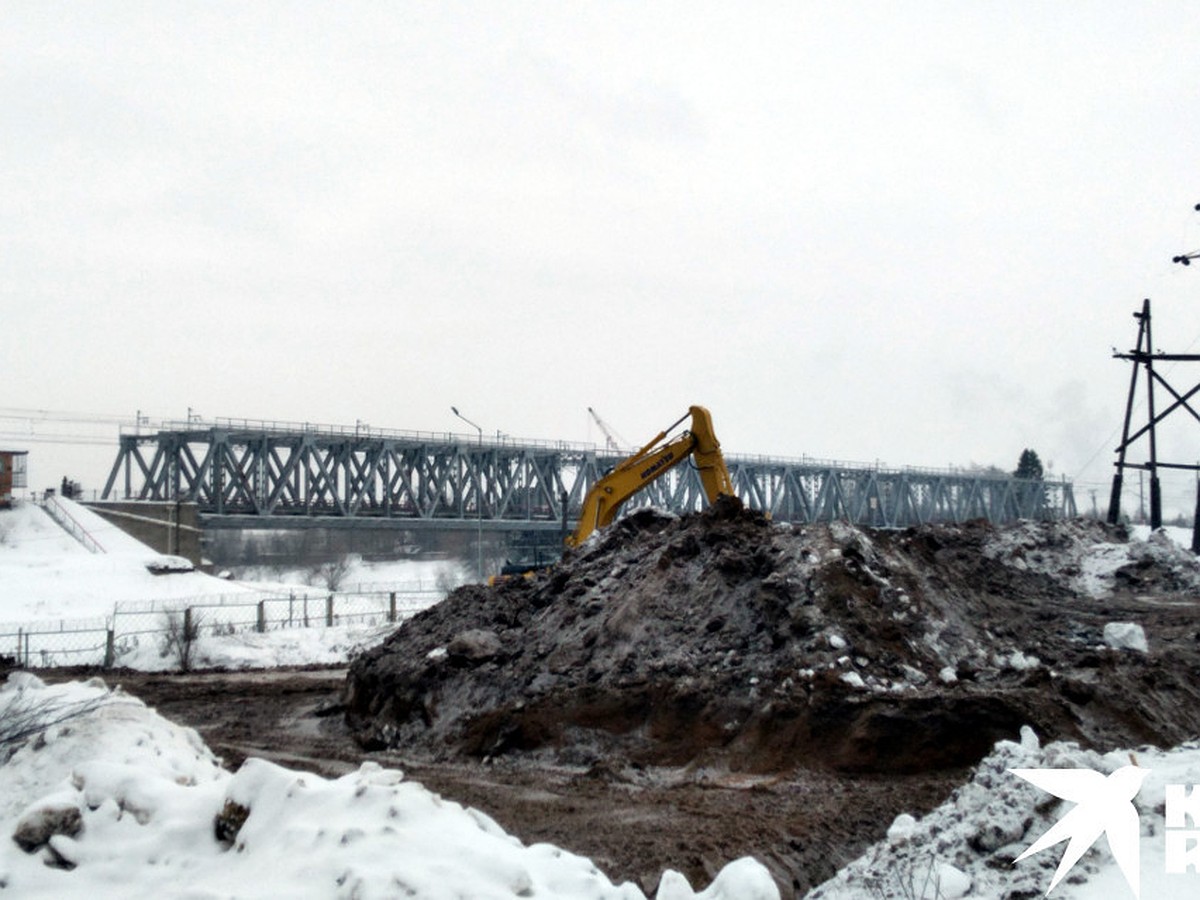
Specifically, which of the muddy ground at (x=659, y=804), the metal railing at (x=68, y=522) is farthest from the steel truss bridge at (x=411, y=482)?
the muddy ground at (x=659, y=804)

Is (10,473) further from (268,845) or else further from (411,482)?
(268,845)

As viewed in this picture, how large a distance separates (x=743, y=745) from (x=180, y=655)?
17.3 metres

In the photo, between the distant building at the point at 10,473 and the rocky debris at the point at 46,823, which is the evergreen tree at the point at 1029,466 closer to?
the distant building at the point at 10,473

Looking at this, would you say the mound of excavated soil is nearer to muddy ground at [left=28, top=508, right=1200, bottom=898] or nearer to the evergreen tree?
muddy ground at [left=28, top=508, right=1200, bottom=898]

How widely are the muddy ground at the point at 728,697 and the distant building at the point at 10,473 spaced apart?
35205mm

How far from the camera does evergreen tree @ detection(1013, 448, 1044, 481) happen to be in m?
100

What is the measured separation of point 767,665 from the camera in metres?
13.1

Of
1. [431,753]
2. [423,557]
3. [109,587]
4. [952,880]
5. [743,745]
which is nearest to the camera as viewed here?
[952,880]

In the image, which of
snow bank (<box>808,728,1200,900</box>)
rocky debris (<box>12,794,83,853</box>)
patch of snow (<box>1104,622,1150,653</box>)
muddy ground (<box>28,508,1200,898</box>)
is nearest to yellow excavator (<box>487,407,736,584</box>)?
muddy ground (<box>28,508,1200,898</box>)

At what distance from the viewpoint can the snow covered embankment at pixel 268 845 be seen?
5816mm

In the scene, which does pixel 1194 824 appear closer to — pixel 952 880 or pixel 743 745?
pixel 952 880

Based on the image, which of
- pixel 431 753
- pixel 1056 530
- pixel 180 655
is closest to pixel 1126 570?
pixel 1056 530

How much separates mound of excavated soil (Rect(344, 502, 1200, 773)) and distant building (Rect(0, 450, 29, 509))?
38.5m

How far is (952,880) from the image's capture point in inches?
266
